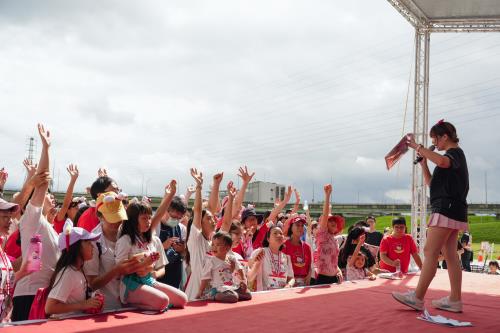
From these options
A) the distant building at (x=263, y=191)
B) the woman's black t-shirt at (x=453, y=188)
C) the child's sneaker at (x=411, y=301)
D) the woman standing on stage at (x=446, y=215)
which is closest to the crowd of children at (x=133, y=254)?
the child's sneaker at (x=411, y=301)

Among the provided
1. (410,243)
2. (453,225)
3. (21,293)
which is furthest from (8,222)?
(410,243)

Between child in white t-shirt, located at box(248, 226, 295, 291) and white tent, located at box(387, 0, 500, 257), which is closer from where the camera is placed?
child in white t-shirt, located at box(248, 226, 295, 291)

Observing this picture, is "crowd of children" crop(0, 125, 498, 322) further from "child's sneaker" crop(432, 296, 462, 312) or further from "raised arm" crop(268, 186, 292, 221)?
"child's sneaker" crop(432, 296, 462, 312)

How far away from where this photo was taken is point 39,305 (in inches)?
128

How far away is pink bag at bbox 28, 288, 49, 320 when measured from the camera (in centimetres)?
324

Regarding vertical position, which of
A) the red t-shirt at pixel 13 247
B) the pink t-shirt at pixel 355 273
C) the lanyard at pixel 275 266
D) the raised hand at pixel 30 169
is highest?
the raised hand at pixel 30 169

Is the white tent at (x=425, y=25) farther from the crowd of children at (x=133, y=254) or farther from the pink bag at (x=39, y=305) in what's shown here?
the pink bag at (x=39, y=305)

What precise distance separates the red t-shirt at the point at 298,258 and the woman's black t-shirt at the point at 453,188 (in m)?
1.97

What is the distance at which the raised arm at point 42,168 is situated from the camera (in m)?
3.30

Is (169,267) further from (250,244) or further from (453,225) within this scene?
(453,225)

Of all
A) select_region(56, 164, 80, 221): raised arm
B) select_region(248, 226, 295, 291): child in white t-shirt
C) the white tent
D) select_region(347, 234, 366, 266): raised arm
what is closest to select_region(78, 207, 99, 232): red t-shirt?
select_region(56, 164, 80, 221): raised arm

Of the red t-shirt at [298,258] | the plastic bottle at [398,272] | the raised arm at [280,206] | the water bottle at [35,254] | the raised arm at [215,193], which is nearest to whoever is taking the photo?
the water bottle at [35,254]

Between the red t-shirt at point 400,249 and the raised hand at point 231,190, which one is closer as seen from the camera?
the raised hand at point 231,190

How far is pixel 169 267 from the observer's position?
15.7 feet
